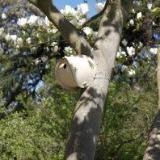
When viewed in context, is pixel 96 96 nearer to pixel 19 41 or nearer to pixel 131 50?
pixel 131 50

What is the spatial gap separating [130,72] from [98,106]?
7.81 m

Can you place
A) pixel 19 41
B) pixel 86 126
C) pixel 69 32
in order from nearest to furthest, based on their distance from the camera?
pixel 86 126 → pixel 69 32 → pixel 19 41

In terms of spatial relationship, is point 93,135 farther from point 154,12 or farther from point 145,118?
point 145,118

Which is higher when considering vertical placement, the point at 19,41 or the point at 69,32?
the point at 19,41

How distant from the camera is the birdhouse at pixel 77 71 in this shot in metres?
5.50

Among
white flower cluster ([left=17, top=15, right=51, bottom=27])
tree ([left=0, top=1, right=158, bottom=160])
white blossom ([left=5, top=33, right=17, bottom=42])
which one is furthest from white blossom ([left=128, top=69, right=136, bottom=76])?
white blossom ([left=5, top=33, right=17, bottom=42])

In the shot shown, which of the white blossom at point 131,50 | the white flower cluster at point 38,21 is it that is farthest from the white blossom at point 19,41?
the white blossom at point 131,50

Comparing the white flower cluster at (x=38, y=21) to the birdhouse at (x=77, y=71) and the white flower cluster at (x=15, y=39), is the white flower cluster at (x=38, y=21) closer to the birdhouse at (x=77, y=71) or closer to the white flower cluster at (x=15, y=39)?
the white flower cluster at (x=15, y=39)

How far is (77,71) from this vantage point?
554 cm

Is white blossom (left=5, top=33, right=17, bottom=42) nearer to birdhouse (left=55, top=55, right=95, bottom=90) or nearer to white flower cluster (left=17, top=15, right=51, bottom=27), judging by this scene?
white flower cluster (left=17, top=15, right=51, bottom=27)

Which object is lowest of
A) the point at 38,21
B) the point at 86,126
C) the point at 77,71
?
the point at 86,126

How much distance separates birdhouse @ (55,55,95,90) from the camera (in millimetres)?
5496

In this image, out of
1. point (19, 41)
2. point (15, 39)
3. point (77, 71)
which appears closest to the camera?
point (77, 71)

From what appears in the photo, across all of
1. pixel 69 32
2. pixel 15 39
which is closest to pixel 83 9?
pixel 15 39
